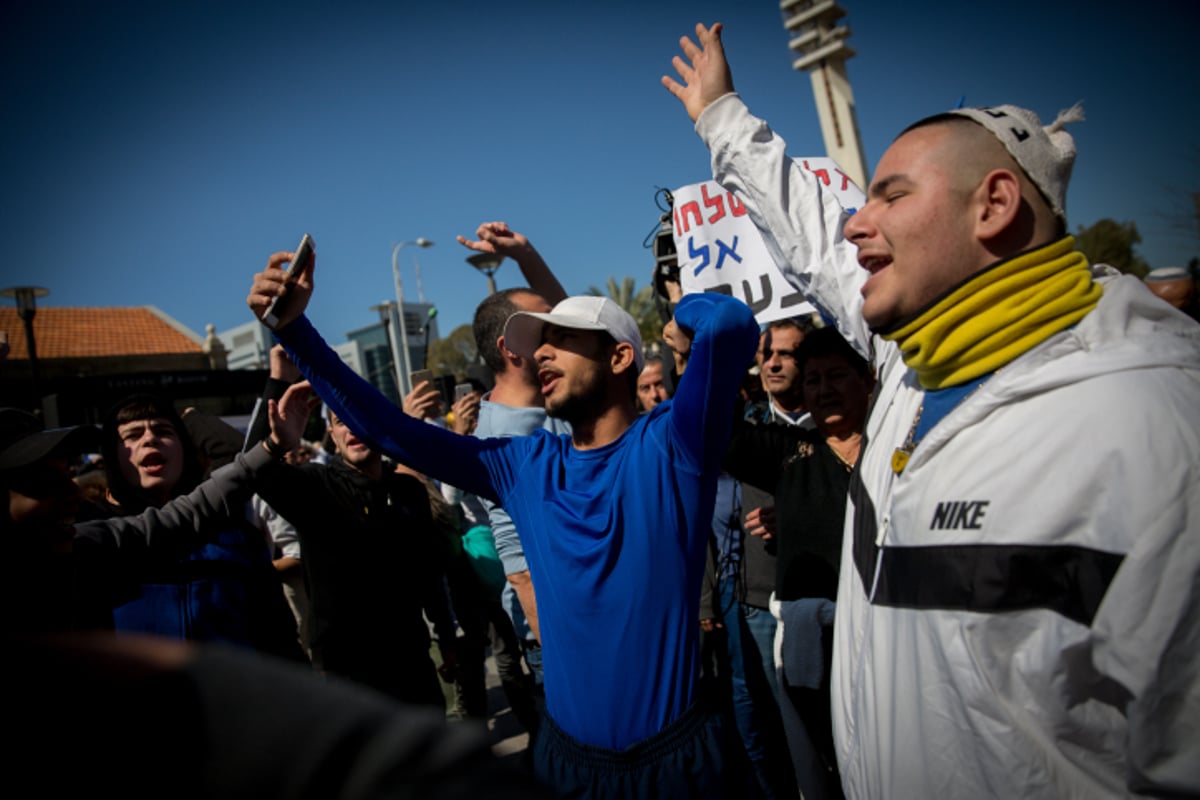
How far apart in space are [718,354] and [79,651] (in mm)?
1502

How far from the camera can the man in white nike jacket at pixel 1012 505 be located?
1005 mm

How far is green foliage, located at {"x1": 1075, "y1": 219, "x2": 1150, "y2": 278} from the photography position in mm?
25609

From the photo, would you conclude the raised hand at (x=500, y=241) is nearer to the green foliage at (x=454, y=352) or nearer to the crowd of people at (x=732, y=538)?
the crowd of people at (x=732, y=538)

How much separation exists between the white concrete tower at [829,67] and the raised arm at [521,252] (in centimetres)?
4352

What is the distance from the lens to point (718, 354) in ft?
5.84

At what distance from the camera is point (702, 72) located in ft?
7.18

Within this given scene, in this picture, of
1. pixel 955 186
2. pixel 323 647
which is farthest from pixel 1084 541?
pixel 323 647

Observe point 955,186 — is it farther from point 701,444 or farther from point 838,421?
point 838,421

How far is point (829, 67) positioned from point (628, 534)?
49858 millimetres

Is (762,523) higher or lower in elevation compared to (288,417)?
lower

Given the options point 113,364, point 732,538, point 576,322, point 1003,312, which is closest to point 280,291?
point 576,322

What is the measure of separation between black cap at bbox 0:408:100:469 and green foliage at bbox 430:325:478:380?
42337mm

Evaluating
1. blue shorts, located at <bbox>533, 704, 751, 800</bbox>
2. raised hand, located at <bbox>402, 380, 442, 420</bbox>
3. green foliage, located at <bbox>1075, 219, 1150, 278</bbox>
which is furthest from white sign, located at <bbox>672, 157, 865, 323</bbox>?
green foliage, located at <bbox>1075, 219, 1150, 278</bbox>

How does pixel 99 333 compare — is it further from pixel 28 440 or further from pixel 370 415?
pixel 370 415
